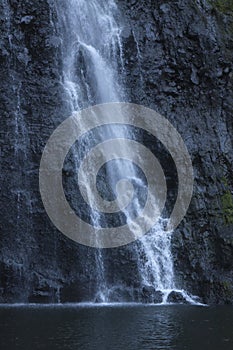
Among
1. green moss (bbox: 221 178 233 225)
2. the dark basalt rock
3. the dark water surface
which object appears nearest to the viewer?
the dark water surface

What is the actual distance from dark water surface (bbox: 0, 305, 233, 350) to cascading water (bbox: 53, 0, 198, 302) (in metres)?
2.13

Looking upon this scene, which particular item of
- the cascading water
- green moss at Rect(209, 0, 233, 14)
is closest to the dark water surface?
the cascading water

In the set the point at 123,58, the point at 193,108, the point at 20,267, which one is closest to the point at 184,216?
the point at 193,108

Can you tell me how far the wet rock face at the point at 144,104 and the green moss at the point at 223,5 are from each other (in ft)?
0.81

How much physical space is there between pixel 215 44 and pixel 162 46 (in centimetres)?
228

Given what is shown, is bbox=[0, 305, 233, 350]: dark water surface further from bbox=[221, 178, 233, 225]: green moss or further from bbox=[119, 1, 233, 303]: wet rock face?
bbox=[221, 178, 233, 225]: green moss

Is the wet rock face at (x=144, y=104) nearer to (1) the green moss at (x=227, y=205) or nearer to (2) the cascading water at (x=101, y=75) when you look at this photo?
(1) the green moss at (x=227, y=205)

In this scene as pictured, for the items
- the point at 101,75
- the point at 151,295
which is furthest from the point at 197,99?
the point at 151,295

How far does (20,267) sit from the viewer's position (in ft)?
56.4

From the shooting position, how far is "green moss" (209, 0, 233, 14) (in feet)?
77.8

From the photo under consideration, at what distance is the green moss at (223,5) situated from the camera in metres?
23.7

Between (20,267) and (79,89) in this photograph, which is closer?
(20,267)

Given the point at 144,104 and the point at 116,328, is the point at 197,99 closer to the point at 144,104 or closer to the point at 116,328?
the point at 144,104

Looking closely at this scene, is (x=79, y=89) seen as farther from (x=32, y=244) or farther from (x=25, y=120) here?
(x=32, y=244)
